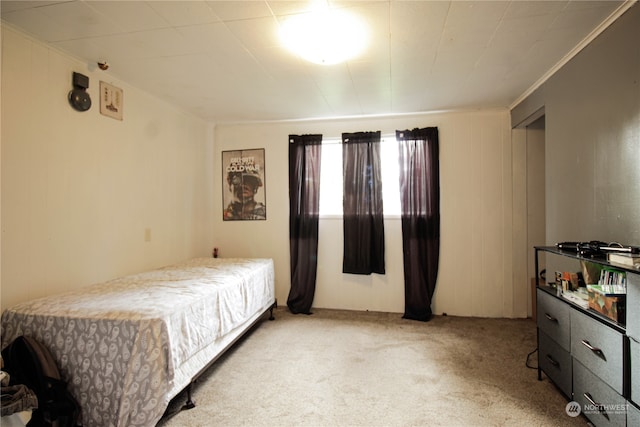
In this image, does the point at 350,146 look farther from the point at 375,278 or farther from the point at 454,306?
the point at 454,306

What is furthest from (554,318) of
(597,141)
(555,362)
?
(597,141)

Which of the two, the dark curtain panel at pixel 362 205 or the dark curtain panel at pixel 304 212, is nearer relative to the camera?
the dark curtain panel at pixel 362 205

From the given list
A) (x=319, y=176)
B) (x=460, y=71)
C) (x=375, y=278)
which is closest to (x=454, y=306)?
(x=375, y=278)

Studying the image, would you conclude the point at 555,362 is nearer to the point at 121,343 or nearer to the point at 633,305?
the point at 633,305

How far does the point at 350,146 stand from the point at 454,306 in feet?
7.50

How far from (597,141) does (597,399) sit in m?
1.51

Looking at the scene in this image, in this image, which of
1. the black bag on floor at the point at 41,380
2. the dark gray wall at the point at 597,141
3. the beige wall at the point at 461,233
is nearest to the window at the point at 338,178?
the beige wall at the point at 461,233

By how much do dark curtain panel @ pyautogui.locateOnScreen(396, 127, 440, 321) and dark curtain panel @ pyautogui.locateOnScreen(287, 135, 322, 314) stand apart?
3.51ft

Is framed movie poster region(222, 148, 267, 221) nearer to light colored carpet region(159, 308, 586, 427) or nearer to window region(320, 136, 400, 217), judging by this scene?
window region(320, 136, 400, 217)

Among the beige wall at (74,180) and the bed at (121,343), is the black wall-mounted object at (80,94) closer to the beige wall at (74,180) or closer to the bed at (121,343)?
the beige wall at (74,180)

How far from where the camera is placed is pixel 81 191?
232 cm

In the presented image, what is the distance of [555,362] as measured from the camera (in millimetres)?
1982

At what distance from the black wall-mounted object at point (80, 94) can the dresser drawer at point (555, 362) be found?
3.75 m

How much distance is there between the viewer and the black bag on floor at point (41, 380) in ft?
5.12
